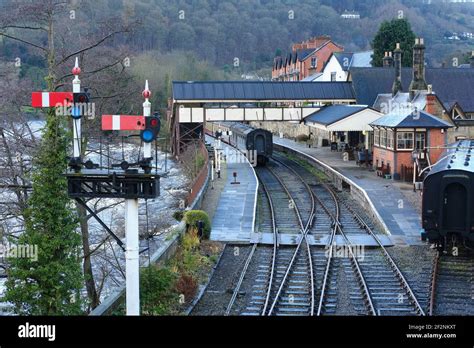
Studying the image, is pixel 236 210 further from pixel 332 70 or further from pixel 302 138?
pixel 332 70

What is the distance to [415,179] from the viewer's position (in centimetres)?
2783

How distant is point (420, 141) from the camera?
1148 inches

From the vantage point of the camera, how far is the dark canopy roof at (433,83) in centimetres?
4394

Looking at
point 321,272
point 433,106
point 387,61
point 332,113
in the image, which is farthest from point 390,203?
point 387,61

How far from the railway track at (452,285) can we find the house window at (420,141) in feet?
42.7

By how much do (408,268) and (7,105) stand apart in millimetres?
9518

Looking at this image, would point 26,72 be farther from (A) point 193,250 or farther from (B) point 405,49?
(B) point 405,49

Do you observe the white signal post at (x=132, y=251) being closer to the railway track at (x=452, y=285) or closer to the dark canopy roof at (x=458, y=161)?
the railway track at (x=452, y=285)

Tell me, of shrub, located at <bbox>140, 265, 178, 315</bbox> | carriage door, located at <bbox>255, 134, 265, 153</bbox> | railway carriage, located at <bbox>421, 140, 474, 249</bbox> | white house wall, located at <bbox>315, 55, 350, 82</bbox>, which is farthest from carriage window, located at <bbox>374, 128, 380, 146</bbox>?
white house wall, located at <bbox>315, 55, 350, 82</bbox>

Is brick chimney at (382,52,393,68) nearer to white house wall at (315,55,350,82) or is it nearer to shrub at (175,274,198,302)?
white house wall at (315,55,350,82)

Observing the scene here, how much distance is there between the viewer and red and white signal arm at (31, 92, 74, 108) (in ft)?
24.2

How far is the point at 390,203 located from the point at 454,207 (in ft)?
24.9

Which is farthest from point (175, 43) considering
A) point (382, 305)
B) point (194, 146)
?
point (382, 305)
